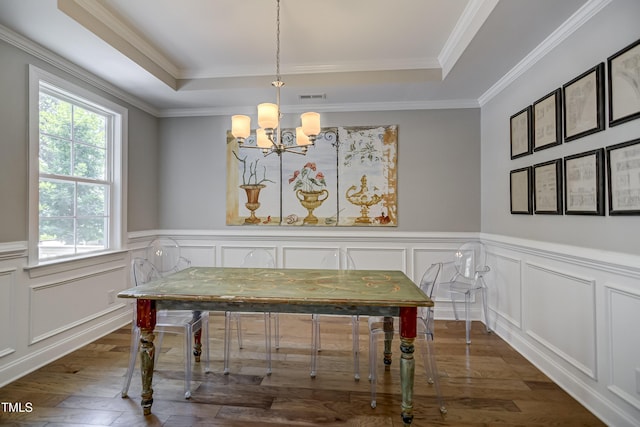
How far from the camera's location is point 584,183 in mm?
2135

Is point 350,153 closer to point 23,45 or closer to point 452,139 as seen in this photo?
point 452,139

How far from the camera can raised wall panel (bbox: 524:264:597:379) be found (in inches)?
82.4

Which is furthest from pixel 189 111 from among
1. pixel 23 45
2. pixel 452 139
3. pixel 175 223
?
pixel 452 139

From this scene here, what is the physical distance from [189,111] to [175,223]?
145cm

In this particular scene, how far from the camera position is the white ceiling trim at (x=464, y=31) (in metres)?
2.21

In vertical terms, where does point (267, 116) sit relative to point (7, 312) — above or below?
above

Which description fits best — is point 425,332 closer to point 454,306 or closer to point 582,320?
point 582,320

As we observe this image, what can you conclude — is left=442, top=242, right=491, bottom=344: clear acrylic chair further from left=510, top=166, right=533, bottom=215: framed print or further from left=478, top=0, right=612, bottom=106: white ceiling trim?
left=478, top=0, right=612, bottom=106: white ceiling trim

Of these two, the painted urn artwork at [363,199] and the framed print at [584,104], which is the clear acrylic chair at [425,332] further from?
the painted urn artwork at [363,199]

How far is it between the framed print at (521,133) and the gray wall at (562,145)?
0.06m

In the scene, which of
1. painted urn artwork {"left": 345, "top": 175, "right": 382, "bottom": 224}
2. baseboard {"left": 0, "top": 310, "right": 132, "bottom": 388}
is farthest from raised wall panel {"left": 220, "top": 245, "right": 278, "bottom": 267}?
painted urn artwork {"left": 345, "top": 175, "right": 382, "bottom": 224}

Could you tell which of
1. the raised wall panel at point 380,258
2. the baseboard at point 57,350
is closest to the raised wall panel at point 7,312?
the baseboard at point 57,350

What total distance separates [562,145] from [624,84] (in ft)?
2.04

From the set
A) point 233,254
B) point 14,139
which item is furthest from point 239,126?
point 233,254
